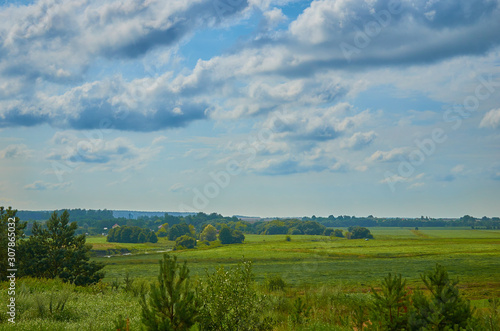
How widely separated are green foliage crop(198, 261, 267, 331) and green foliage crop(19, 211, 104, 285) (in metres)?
23.0

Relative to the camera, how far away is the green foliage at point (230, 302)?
11.8 m

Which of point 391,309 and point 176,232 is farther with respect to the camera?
point 176,232

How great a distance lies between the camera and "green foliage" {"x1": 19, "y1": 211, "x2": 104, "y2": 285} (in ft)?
101

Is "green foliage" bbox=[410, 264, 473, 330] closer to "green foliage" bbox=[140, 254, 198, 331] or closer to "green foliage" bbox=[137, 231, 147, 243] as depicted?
"green foliage" bbox=[140, 254, 198, 331]

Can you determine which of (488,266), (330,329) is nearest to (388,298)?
(330,329)

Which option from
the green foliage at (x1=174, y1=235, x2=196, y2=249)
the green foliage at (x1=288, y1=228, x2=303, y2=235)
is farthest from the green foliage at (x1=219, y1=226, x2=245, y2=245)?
the green foliage at (x1=288, y1=228, x2=303, y2=235)

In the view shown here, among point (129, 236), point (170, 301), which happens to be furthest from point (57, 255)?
point (129, 236)

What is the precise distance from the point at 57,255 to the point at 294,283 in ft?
111

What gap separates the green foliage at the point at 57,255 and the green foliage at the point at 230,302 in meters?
23.0

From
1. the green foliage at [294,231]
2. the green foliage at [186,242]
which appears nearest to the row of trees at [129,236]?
the green foliage at [186,242]

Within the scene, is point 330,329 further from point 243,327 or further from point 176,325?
point 176,325

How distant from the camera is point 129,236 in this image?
145 metres

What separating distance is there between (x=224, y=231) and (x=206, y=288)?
5183 inches

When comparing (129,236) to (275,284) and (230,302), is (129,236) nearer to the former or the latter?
(275,284)
